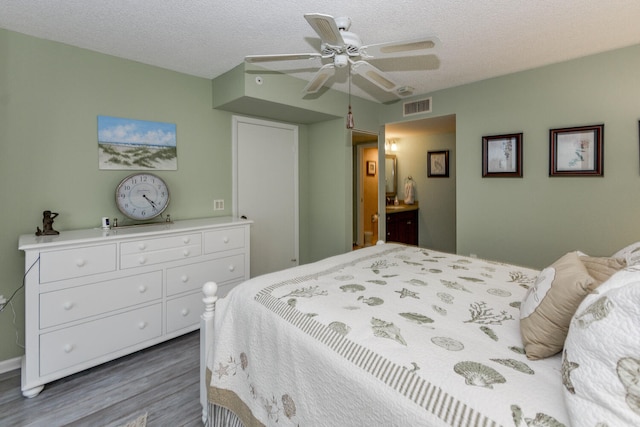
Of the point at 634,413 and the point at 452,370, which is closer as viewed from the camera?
the point at 634,413

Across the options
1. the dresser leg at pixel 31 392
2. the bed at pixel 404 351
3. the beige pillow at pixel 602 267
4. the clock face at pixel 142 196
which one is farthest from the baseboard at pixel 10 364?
the beige pillow at pixel 602 267

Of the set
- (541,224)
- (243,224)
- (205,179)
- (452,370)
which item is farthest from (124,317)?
(541,224)

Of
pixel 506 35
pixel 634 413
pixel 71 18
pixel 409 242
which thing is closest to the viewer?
pixel 634 413

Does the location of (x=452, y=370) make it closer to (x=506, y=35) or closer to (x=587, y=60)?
(x=506, y=35)

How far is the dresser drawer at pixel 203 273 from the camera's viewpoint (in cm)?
261

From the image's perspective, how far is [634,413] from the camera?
64 cm

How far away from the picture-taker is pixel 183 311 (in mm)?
2672

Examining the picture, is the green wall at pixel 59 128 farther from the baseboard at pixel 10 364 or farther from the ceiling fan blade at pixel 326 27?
the ceiling fan blade at pixel 326 27

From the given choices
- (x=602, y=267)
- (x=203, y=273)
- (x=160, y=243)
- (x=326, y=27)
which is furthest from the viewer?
(x=203, y=273)

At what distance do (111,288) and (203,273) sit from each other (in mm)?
697

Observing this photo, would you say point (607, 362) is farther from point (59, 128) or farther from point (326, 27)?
point (59, 128)

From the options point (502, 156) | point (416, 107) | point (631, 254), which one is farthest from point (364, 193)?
point (631, 254)

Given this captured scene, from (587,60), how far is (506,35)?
3.28ft

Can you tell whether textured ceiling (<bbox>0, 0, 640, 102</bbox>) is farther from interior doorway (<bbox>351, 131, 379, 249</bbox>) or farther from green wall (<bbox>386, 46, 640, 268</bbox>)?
interior doorway (<bbox>351, 131, 379, 249</bbox>)
